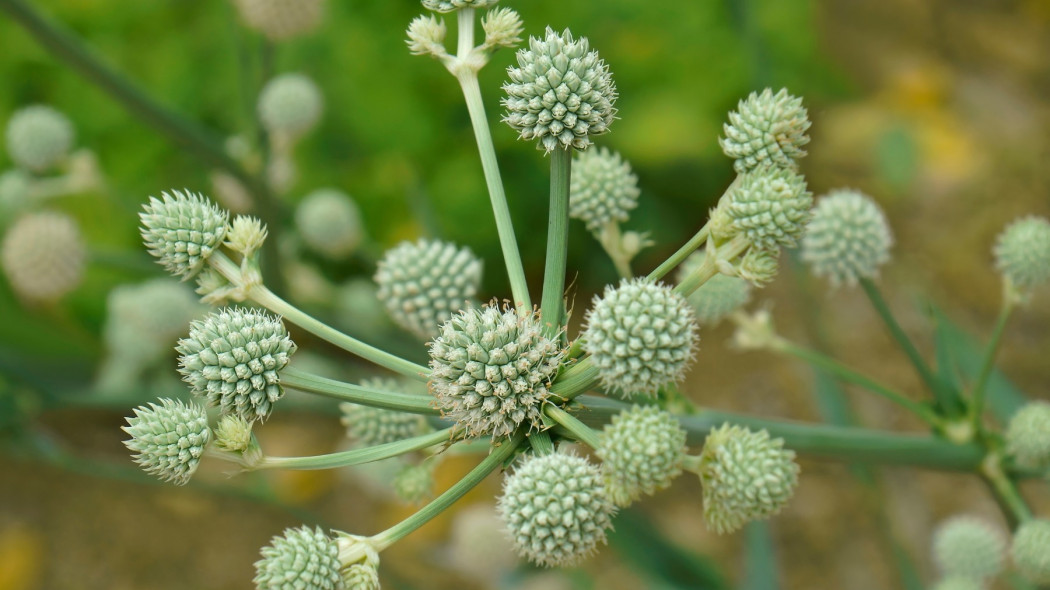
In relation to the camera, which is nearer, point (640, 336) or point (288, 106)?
point (640, 336)

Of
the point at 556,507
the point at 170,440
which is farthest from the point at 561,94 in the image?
the point at 170,440

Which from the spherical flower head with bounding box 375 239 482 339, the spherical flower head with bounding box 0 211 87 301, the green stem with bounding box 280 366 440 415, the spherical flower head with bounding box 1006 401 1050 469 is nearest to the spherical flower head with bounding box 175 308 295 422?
Result: the green stem with bounding box 280 366 440 415

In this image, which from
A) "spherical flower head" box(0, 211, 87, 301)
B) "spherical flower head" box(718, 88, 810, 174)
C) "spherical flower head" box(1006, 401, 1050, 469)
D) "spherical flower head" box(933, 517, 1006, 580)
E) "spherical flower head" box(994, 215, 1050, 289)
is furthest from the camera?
"spherical flower head" box(0, 211, 87, 301)

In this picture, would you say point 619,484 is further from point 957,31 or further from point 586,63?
point 957,31

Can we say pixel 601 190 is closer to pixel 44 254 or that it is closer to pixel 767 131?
pixel 767 131

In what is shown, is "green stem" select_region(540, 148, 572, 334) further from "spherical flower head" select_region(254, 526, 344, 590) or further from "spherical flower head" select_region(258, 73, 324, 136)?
"spherical flower head" select_region(258, 73, 324, 136)

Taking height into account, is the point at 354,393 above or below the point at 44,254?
below

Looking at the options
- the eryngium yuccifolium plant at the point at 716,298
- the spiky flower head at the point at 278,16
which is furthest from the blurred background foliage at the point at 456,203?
the eryngium yuccifolium plant at the point at 716,298
